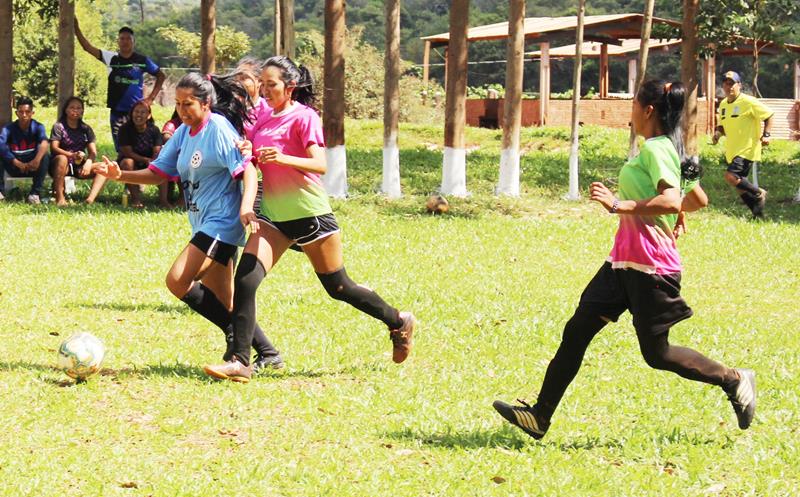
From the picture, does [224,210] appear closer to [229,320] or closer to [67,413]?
[229,320]

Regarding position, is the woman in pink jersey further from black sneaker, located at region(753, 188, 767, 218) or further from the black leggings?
black sneaker, located at region(753, 188, 767, 218)

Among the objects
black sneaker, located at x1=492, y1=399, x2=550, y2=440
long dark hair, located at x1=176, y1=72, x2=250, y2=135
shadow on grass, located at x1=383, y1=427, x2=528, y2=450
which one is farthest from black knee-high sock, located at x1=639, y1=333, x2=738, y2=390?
long dark hair, located at x1=176, y1=72, x2=250, y2=135

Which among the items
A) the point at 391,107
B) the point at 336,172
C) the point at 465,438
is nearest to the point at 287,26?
the point at 391,107

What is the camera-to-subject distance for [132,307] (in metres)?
10.5

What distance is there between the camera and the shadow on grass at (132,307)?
1036 centimetres

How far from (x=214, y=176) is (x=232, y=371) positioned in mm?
1267

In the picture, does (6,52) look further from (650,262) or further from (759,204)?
(650,262)

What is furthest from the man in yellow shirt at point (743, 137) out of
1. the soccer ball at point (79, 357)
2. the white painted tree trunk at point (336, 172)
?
the soccer ball at point (79, 357)

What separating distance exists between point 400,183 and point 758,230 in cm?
628

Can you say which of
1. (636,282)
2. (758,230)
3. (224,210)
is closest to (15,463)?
(224,210)

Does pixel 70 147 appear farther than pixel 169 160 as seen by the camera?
Yes

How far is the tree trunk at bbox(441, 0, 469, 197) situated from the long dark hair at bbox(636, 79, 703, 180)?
12398 mm

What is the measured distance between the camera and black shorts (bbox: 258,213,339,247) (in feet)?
25.0

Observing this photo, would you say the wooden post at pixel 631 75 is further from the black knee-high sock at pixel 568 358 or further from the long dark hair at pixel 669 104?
the black knee-high sock at pixel 568 358
